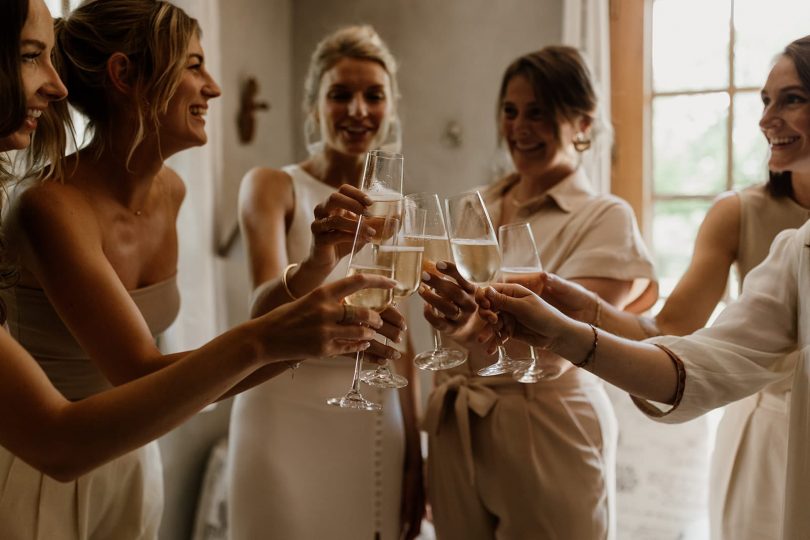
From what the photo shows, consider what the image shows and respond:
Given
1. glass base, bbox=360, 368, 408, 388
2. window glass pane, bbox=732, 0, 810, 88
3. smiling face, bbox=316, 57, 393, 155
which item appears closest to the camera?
glass base, bbox=360, 368, 408, 388

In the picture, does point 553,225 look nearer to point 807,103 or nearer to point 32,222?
point 807,103

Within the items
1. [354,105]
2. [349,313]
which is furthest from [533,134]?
[349,313]

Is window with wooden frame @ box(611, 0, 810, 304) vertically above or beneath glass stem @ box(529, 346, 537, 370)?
above

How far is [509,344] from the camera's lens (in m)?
1.49

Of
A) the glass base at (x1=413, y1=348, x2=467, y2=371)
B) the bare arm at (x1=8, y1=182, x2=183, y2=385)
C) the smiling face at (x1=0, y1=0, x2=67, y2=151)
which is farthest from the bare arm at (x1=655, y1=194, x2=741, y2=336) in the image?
the smiling face at (x1=0, y1=0, x2=67, y2=151)

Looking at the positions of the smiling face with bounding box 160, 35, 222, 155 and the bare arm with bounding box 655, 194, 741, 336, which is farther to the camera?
the bare arm with bounding box 655, 194, 741, 336

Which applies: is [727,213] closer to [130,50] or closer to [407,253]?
[407,253]

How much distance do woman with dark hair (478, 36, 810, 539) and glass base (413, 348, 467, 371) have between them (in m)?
0.10

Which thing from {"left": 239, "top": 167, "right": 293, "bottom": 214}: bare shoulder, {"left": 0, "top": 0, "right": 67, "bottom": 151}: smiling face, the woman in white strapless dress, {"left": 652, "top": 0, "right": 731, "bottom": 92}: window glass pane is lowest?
the woman in white strapless dress

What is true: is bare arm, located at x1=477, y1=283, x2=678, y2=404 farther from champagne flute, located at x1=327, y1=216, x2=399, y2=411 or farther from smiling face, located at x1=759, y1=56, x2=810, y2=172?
smiling face, located at x1=759, y1=56, x2=810, y2=172

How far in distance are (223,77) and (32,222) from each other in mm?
1782

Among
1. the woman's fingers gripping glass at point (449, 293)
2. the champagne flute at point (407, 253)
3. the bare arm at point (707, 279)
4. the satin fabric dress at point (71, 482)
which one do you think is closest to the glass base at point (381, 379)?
the champagne flute at point (407, 253)

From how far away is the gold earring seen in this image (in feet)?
6.62

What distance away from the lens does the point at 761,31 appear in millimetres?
2900
